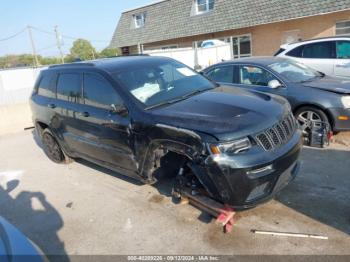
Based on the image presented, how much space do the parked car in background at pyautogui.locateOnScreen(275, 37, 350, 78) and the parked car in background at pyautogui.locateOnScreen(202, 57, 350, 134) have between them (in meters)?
2.39

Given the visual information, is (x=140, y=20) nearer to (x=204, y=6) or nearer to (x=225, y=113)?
(x=204, y=6)

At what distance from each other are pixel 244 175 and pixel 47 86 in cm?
428

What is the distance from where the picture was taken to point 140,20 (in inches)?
996

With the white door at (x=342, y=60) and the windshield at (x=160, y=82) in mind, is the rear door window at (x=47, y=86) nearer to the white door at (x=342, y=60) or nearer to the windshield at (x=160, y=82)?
the windshield at (x=160, y=82)

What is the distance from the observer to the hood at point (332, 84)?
17.7 ft

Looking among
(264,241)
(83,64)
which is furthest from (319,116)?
(83,64)

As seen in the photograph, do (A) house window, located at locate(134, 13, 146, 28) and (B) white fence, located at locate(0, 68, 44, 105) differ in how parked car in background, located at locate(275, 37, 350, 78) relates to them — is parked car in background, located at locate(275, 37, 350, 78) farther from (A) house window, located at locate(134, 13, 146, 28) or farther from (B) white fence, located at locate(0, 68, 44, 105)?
(A) house window, located at locate(134, 13, 146, 28)

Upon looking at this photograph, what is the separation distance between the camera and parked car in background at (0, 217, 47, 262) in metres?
2.07

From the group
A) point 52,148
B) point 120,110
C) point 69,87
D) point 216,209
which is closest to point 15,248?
point 216,209

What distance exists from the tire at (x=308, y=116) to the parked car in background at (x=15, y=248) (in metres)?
4.82

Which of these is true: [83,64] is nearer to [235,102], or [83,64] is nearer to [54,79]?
[54,79]

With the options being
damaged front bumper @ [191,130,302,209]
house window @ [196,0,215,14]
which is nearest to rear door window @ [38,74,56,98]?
damaged front bumper @ [191,130,302,209]

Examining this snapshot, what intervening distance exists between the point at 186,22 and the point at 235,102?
60.6ft

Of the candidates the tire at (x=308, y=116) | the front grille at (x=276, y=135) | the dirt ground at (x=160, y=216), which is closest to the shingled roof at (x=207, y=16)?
the tire at (x=308, y=116)
